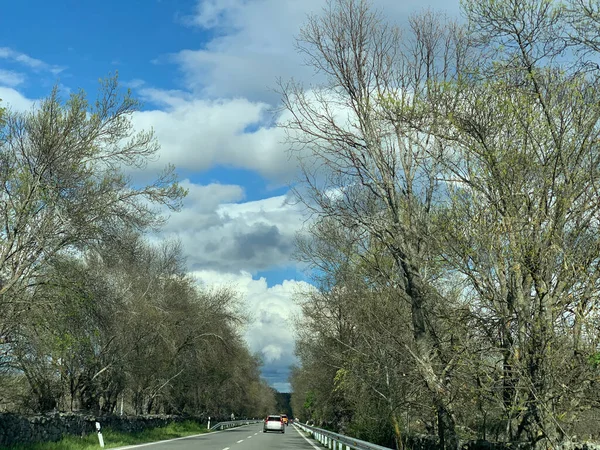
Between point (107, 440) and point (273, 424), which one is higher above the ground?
point (107, 440)

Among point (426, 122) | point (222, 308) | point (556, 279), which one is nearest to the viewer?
point (556, 279)

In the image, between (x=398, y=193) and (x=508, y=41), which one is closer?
(x=508, y=41)

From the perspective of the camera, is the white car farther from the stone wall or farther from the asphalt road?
the stone wall

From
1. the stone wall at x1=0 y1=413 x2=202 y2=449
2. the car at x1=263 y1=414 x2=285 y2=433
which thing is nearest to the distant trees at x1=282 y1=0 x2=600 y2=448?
the stone wall at x1=0 y1=413 x2=202 y2=449

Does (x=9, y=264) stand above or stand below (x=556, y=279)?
above

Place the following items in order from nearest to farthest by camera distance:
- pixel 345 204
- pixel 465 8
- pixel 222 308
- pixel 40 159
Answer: pixel 465 8, pixel 345 204, pixel 40 159, pixel 222 308

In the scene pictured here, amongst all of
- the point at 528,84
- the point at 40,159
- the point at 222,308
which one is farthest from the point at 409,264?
the point at 222,308

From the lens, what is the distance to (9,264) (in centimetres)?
1845

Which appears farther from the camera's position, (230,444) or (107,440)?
(230,444)

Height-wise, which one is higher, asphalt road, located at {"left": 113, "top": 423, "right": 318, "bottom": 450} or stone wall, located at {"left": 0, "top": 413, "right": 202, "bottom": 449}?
stone wall, located at {"left": 0, "top": 413, "right": 202, "bottom": 449}

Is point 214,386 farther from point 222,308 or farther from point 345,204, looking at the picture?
point 345,204

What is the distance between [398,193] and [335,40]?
454 centimetres

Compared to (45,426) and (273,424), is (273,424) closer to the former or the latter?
(273,424)

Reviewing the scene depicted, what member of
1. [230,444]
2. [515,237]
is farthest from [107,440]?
[515,237]
